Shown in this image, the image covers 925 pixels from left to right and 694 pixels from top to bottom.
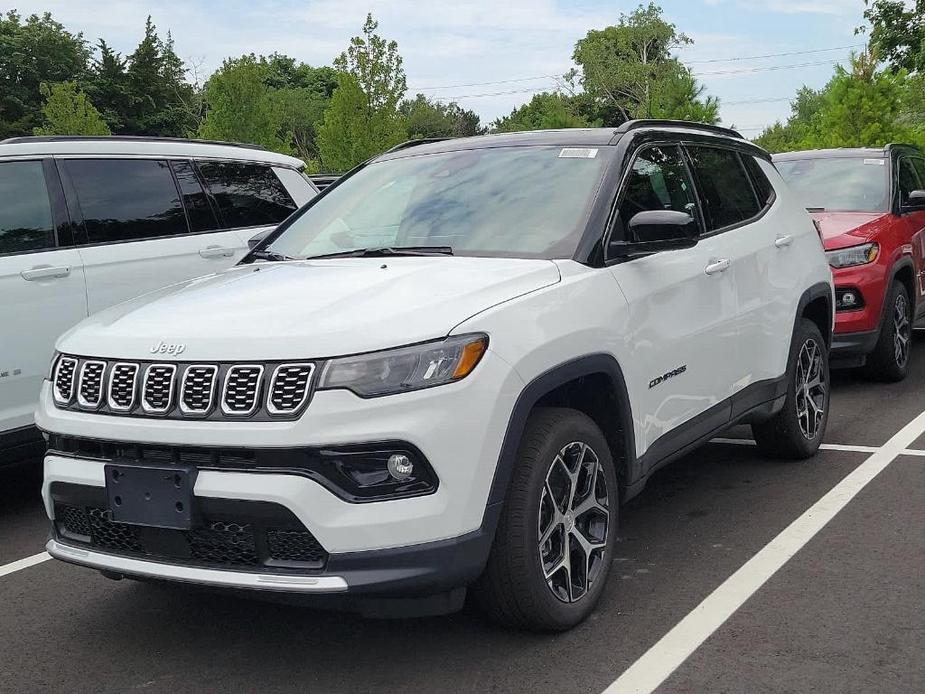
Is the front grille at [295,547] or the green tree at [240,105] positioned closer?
the front grille at [295,547]

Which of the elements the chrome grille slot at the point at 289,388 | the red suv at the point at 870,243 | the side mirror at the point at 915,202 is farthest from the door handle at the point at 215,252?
the side mirror at the point at 915,202

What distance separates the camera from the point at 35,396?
18.3 feet

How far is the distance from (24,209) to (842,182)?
6.66 m

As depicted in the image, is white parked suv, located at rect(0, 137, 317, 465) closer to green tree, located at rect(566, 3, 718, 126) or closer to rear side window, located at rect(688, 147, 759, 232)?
rear side window, located at rect(688, 147, 759, 232)

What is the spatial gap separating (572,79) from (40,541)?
91.1 metres

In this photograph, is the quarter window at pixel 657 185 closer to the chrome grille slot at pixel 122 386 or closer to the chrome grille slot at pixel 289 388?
the chrome grille slot at pixel 289 388

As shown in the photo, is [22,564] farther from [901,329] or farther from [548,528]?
[901,329]

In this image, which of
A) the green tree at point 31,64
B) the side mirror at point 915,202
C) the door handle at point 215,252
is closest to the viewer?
the door handle at point 215,252

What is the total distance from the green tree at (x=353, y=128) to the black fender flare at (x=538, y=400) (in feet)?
81.5

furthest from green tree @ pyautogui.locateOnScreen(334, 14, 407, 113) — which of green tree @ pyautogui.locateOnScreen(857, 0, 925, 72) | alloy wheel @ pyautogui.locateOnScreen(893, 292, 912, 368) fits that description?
alloy wheel @ pyautogui.locateOnScreen(893, 292, 912, 368)

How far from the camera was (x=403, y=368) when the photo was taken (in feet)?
10.6

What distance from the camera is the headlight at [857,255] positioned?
324 inches

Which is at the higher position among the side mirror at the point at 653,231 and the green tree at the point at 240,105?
the green tree at the point at 240,105

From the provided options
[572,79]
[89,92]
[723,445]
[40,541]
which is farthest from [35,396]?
[572,79]
